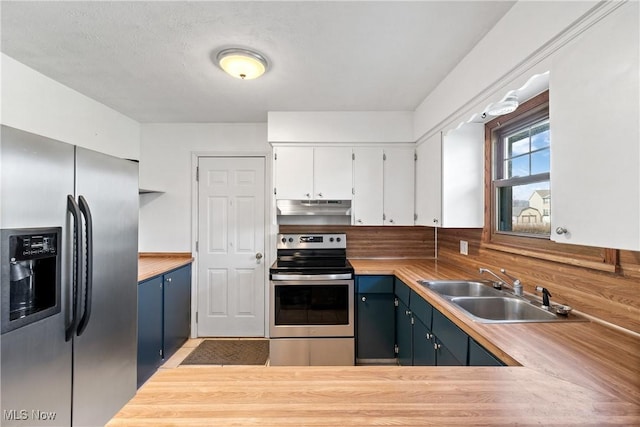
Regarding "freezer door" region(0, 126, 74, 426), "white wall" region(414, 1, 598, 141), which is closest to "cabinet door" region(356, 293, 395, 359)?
A: "white wall" region(414, 1, 598, 141)

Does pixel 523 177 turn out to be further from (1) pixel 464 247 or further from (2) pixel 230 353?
(2) pixel 230 353

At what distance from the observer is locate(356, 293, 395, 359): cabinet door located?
245cm

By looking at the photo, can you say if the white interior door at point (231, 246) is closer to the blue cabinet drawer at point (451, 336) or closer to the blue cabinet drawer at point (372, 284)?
the blue cabinet drawer at point (372, 284)

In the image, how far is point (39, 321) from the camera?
3.76 ft

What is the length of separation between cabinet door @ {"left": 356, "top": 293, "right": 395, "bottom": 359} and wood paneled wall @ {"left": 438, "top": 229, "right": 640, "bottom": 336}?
35.1 inches

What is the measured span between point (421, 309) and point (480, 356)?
69 cm

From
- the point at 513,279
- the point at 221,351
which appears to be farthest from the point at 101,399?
the point at 513,279

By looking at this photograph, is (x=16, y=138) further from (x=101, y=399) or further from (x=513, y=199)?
(x=513, y=199)

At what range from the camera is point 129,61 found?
188 cm

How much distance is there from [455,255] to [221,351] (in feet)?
8.18

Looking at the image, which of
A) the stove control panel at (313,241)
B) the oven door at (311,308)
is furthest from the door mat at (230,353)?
the stove control panel at (313,241)

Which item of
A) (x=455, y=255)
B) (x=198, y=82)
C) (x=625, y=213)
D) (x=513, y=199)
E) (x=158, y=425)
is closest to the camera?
(x=158, y=425)

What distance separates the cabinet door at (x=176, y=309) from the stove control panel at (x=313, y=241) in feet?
3.44

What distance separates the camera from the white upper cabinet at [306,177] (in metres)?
2.81
